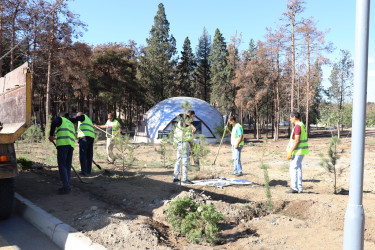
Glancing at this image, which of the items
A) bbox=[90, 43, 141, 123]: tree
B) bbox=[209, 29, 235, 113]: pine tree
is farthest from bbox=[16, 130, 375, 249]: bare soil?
bbox=[209, 29, 235, 113]: pine tree

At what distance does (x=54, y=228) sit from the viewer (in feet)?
14.9

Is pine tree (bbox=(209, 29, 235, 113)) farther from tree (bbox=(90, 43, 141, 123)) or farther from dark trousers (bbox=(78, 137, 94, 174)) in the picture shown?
dark trousers (bbox=(78, 137, 94, 174))

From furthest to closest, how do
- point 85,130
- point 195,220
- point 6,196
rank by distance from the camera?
point 85,130 → point 6,196 → point 195,220

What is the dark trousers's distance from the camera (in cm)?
884

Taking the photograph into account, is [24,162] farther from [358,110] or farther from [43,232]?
[358,110]

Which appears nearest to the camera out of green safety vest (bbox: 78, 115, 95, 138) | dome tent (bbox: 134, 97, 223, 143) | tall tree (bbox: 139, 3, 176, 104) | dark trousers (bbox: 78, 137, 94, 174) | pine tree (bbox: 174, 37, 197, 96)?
dark trousers (bbox: 78, 137, 94, 174)

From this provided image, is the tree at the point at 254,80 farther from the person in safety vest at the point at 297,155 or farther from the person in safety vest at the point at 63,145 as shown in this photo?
the person in safety vest at the point at 63,145

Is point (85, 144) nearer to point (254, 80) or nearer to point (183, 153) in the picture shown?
point (183, 153)

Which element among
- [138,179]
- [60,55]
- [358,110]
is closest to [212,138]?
[60,55]

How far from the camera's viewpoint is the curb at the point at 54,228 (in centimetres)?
397

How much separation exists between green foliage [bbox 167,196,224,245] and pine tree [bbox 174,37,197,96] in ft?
121

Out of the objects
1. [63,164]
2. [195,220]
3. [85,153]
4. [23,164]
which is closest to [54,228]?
[195,220]

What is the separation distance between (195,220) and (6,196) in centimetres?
315

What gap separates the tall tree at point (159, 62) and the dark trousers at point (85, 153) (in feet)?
92.3
